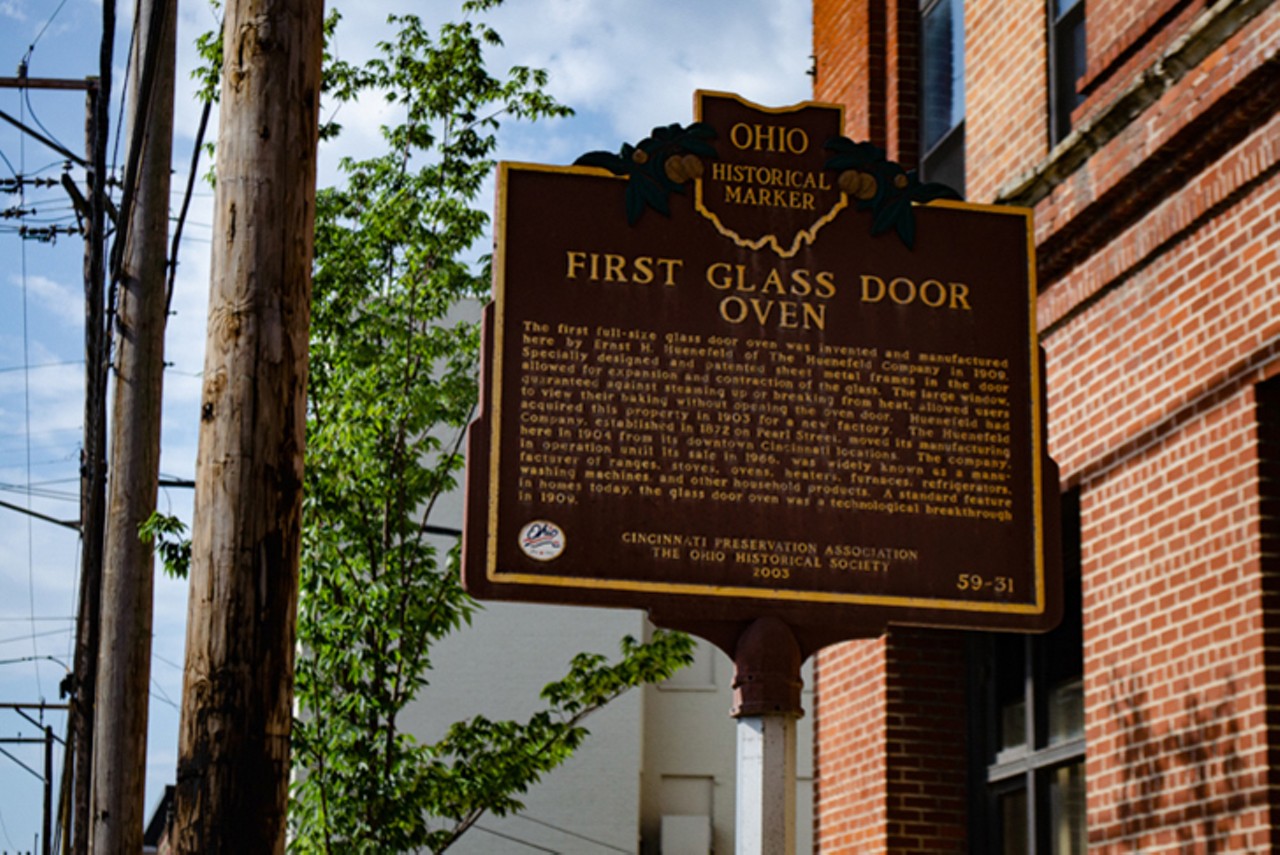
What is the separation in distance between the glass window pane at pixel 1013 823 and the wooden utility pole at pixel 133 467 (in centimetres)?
673

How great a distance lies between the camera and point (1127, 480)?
1134cm

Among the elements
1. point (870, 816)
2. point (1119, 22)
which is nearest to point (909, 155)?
point (1119, 22)

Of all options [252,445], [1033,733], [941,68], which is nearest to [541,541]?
[252,445]

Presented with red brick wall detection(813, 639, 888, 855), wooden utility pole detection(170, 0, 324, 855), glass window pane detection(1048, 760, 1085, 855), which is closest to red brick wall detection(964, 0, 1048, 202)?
red brick wall detection(813, 639, 888, 855)

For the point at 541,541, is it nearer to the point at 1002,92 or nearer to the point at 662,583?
the point at 662,583

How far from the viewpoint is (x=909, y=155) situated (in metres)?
15.9

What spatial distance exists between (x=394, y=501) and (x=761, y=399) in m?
4.89

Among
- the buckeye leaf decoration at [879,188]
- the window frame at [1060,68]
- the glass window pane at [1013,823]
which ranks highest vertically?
the window frame at [1060,68]

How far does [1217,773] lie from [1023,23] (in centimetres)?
584

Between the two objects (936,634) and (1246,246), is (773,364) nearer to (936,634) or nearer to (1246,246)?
(1246,246)

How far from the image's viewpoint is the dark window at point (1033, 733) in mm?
12367

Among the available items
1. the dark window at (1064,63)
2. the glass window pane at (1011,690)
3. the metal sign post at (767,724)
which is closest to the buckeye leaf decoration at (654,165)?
the metal sign post at (767,724)

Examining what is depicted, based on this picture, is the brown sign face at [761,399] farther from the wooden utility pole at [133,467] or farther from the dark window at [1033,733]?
the wooden utility pole at [133,467]

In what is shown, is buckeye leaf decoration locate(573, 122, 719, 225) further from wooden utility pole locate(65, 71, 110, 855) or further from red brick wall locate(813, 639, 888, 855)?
wooden utility pole locate(65, 71, 110, 855)
